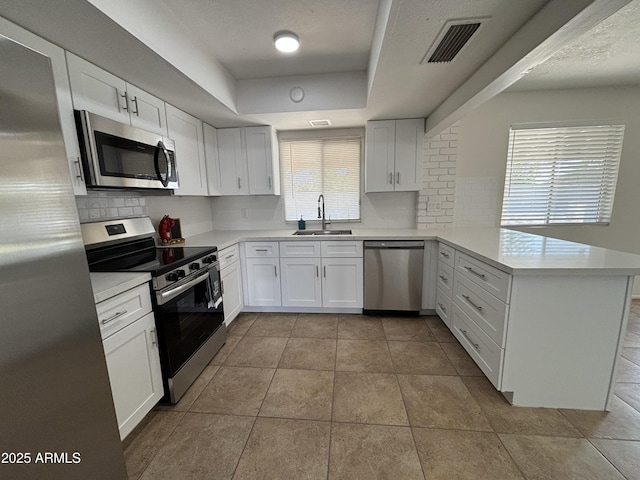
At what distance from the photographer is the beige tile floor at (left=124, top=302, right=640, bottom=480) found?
1.31 m

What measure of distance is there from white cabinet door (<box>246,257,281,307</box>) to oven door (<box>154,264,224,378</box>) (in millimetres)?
725

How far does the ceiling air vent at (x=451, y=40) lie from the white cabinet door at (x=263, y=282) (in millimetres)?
2296

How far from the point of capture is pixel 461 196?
3.17 meters

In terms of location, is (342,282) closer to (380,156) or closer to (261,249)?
(261,249)

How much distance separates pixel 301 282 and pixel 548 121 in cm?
343

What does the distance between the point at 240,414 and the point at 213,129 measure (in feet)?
9.60

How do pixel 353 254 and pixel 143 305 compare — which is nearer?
pixel 143 305

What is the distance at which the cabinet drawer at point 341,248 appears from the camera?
2.88m

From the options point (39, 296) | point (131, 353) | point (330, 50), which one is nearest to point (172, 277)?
point (131, 353)

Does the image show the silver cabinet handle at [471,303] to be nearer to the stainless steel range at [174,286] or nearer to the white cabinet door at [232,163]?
the stainless steel range at [174,286]

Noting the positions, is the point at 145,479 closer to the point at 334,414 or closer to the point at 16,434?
the point at 16,434

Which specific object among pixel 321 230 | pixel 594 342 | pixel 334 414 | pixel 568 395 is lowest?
pixel 334 414

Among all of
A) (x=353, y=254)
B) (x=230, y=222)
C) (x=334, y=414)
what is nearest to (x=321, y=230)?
(x=353, y=254)

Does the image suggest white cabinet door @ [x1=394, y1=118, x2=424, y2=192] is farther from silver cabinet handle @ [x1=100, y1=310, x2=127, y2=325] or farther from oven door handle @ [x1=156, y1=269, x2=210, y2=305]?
silver cabinet handle @ [x1=100, y1=310, x2=127, y2=325]
